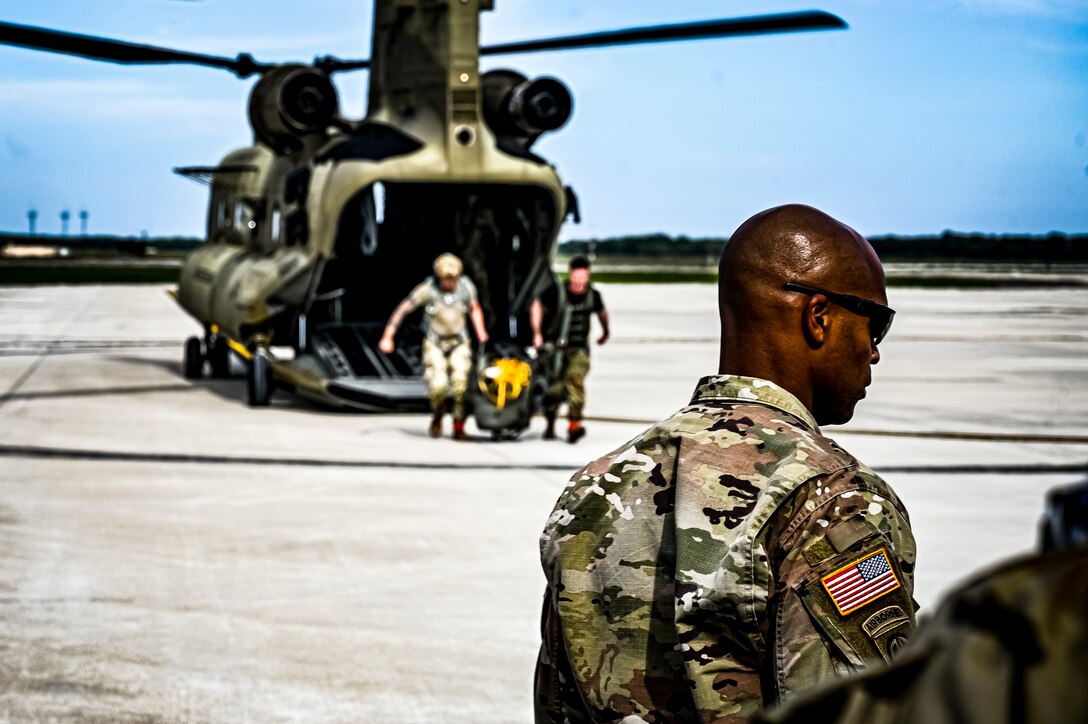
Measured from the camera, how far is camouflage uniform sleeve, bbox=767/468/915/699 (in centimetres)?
201

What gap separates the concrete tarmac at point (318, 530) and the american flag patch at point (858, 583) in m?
0.35

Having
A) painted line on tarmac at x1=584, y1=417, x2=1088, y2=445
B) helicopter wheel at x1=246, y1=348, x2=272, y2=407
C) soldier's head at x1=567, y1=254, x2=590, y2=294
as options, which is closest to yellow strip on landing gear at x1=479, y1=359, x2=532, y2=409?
soldier's head at x1=567, y1=254, x2=590, y2=294

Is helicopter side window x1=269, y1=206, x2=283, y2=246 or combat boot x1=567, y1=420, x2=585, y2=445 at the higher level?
helicopter side window x1=269, y1=206, x2=283, y2=246

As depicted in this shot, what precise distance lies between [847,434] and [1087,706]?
12.5 metres

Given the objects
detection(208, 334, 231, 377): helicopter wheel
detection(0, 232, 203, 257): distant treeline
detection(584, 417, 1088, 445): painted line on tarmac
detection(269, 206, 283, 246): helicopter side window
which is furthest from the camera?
detection(0, 232, 203, 257): distant treeline

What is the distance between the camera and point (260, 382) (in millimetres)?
15250

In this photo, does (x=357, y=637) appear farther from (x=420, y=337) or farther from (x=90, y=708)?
(x=420, y=337)

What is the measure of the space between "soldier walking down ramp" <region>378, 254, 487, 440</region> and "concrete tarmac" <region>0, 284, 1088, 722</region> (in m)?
0.40

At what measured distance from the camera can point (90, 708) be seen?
5.45m

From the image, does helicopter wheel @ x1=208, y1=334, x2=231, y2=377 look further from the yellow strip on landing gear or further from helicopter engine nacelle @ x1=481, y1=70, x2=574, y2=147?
the yellow strip on landing gear

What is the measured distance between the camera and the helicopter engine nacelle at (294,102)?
15.0 metres

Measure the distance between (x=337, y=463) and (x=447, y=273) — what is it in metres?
2.17

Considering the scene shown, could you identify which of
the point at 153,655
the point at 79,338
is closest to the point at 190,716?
the point at 153,655

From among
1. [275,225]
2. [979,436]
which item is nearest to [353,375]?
[275,225]
